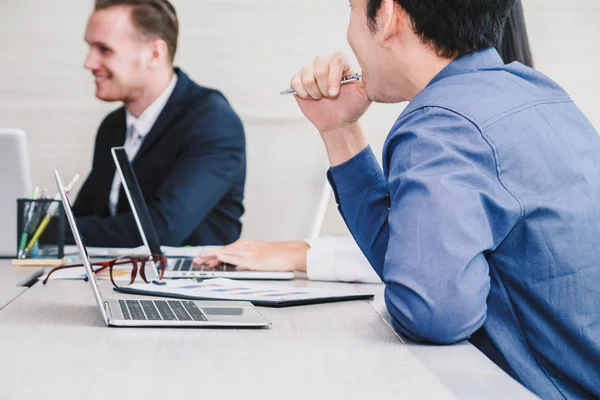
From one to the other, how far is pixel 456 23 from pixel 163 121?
2.19 meters

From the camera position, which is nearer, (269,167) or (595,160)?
(595,160)

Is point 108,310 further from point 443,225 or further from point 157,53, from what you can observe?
point 157,53

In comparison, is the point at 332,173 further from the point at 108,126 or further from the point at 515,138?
the point at 108,126

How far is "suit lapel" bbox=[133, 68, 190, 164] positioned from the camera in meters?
3.28

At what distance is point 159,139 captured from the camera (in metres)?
3.29

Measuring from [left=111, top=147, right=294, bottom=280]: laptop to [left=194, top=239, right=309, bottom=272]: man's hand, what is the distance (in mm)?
18

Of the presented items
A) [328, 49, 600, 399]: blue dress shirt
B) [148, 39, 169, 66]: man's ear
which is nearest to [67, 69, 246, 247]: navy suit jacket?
[148, 39, 169, 66]: man's ear

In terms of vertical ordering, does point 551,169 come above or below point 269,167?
above

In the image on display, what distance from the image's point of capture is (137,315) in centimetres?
112

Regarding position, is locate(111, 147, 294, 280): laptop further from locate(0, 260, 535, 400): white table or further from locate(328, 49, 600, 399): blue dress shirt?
locate(328, 49, 600, 399): blue dress shirt

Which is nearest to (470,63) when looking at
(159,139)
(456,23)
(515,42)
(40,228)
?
(456,23)

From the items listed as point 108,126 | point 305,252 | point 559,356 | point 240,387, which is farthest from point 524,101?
point 108,126

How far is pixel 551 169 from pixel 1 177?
1316mm

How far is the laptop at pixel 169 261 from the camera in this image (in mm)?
1666
